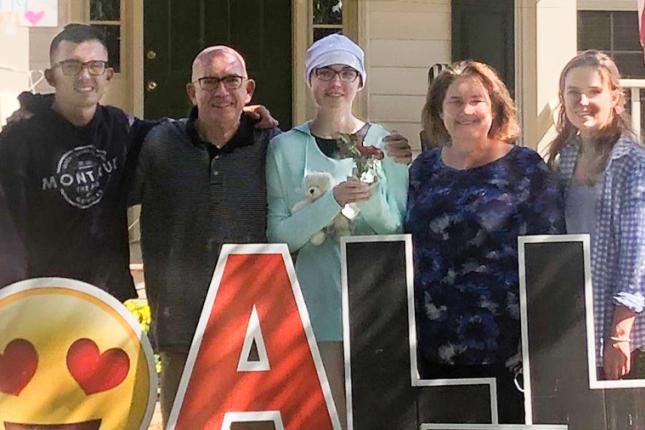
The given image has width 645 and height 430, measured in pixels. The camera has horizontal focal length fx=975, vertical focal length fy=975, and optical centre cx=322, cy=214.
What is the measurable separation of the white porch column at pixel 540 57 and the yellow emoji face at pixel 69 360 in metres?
1.25

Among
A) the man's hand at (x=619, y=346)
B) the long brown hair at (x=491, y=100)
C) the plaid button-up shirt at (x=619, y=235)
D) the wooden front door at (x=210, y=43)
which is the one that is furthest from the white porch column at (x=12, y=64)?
the man's hand at (x=619, y=346)

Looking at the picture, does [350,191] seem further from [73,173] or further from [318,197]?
[73,173]

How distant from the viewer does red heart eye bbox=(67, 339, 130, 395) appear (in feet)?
8.66

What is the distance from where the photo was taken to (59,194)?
8.50 feet

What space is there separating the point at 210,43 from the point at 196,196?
45 centimetres

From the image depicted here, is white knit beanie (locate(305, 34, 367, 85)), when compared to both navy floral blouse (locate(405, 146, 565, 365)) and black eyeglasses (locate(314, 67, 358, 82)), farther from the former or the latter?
navy floral blouse (locate(405, 146, 565, 365))

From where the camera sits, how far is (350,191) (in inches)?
103

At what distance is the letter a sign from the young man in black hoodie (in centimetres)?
29

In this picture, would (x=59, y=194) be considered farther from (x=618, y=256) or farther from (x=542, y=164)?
(x=618, y=256)

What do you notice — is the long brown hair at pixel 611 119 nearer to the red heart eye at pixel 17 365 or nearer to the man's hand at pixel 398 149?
the man's hand at pixel 398 149

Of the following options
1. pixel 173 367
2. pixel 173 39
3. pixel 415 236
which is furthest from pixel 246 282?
pixel 173 39

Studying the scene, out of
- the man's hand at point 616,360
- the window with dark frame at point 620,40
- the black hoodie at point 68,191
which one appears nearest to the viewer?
the black hoodie at point 68,191

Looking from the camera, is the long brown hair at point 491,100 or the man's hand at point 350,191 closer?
the man's hand at point 350,191

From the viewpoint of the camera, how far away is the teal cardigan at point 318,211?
104 inches
